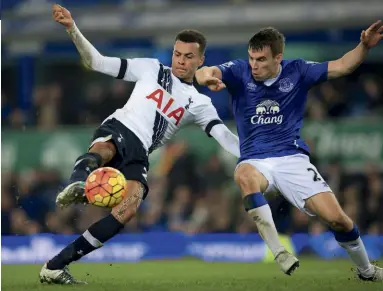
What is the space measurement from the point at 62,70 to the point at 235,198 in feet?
22.7

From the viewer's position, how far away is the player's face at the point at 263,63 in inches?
356

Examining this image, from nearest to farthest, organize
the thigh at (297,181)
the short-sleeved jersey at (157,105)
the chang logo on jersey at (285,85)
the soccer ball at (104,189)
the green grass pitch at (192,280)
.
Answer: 1. the soccer ball at (104,189)
2. the green grass pitch at (192,280)
3. the thigh at (297,181)
4. the chang logo on jersey at (285,85)
5. the short-sleeved jersey at (157,105)

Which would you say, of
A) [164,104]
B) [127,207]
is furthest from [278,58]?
[127,207]

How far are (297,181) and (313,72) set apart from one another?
3.94 ft

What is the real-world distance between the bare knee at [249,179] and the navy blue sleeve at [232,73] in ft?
3.00

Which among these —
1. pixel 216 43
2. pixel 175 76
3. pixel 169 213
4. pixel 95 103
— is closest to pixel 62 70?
pixel 95 103

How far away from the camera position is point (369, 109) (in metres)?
18.5

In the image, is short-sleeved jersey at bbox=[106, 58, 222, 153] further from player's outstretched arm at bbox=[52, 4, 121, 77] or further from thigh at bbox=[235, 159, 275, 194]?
thigh at bbox=[235, 159, 275, 194]

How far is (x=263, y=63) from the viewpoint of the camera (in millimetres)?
9094

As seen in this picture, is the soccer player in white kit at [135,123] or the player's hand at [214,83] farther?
the soccer player in white kit at [135,123]

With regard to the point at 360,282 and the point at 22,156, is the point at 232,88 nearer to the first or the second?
the point at 360,282

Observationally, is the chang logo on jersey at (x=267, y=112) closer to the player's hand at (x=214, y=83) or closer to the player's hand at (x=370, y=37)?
the player's hand at (x=214, y=83)

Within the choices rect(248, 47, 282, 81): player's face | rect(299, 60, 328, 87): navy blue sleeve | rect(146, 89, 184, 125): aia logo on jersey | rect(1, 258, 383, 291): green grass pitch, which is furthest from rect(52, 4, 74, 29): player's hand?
rect(1, 258, 383, 291): green grass pitch

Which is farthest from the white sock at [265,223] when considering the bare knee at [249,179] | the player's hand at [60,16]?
the player's hand at [60,16]
